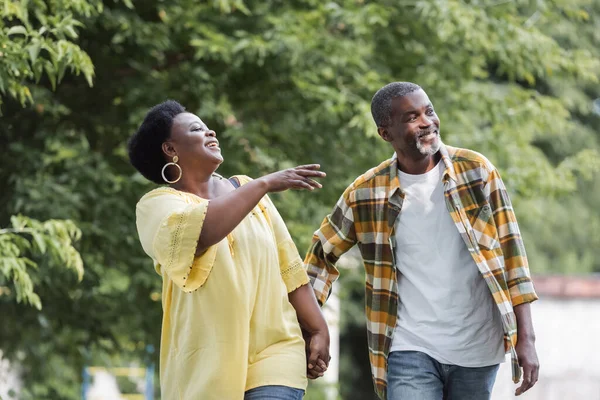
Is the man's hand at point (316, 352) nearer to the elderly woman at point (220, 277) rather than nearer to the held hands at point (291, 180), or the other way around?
the elderly woman at point (220, 277)

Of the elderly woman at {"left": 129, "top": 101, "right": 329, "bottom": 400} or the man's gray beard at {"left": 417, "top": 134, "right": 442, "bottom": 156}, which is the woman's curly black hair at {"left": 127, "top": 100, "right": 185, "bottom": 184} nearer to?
the elderly woman at {"left": 129, "top": 101, "right": 329, "bottom": 400}

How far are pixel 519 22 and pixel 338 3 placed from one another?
1.55m

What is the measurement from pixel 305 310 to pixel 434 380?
573 millimetres

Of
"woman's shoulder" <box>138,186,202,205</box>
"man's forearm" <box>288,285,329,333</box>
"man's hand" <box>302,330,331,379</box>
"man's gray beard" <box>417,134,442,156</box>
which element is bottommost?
"man's hand" <box>302,330,331,379</box>

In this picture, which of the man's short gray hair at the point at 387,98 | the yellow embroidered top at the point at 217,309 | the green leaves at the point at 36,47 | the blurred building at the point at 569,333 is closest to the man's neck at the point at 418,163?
the man's short gray hair at the point at 387,98

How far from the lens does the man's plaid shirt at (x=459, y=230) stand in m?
4.71

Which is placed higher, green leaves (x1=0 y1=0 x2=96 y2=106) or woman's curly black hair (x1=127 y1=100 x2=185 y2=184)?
green leaves (x1=0 y1=0 x2=96 y2=106)

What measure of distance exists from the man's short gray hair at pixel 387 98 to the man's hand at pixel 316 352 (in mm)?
871

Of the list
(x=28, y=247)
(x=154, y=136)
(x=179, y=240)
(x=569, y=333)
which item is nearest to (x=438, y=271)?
(x=179, y=240)

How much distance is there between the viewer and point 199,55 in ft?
30.3

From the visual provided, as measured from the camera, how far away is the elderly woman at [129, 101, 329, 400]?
423cm

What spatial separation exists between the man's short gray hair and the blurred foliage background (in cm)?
423

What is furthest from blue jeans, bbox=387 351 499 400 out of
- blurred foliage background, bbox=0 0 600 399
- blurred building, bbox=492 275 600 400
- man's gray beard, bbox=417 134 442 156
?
blurred building, bbox=492 275 600 400

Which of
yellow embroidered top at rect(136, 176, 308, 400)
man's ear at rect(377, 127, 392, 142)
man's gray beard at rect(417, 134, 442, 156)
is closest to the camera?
yellow embroidered top at rect(136, 176, 308, 400)
